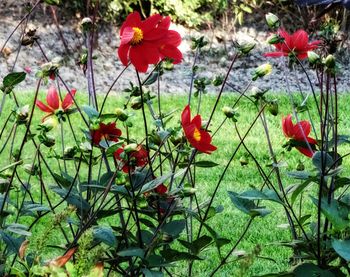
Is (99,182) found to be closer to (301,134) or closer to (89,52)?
(89,52)

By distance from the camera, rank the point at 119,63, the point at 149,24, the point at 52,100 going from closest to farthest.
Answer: the point at 149,24 < the point at 52,100 < the point at 119,63

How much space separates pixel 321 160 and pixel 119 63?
6019 mm

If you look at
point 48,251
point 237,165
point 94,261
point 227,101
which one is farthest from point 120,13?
point 94,261

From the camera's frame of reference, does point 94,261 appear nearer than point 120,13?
Yes

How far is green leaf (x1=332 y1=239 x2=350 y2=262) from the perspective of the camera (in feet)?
4.35

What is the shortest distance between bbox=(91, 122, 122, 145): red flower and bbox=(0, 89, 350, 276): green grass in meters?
0.14

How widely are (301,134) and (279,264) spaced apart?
120 cm

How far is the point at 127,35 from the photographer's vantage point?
54.1 inches

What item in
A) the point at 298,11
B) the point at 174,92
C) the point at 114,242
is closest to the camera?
the point at 114,242

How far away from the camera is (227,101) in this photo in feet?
19.0

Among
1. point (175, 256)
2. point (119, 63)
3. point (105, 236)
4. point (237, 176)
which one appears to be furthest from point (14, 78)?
point (119, 63)

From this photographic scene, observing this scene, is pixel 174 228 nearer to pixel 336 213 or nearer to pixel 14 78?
pixel 336 213

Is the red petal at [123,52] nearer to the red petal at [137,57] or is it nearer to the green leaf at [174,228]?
the red petal at [137,57]

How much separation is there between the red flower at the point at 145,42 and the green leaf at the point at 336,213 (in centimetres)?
39
